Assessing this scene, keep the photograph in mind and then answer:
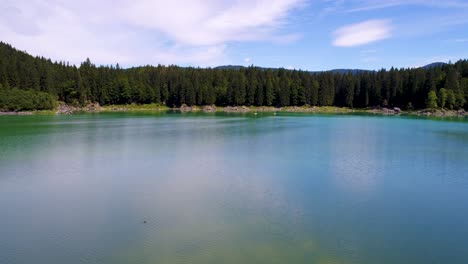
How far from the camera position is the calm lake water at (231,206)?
11.3m

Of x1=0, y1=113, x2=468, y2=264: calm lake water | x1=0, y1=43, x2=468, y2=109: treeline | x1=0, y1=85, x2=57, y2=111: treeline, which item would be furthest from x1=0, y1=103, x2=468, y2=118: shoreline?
x1=0, y1=113, x2=468, y2=264: calm lake water

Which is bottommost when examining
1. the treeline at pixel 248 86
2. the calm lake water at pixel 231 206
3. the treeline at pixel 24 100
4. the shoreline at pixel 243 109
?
the calm lake water at pixel 231 206

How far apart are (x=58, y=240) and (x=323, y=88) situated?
11337cm

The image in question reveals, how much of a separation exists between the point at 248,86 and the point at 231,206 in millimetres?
102394

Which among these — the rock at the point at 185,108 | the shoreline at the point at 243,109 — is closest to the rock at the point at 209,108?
the shoreline at the point at 243,109

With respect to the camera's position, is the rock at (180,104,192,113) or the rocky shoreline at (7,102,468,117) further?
the rock at (180,104,192,113)

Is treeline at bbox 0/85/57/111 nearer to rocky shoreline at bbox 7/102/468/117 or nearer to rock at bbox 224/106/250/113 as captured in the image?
rocky shoreline at bbox 7/102/468/117

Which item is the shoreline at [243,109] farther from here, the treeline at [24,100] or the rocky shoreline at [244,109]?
the treeline at [24,100]

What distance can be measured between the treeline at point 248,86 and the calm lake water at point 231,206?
8023 centimetres

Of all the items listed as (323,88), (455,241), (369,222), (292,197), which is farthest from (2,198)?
(323,88)

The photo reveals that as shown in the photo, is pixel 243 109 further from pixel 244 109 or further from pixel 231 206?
pixel 231 206

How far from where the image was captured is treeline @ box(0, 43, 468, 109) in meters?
100

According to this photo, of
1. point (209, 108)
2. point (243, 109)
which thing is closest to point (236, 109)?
point (243, 109)

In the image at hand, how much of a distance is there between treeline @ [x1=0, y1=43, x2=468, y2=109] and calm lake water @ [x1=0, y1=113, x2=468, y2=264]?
80.2 m
